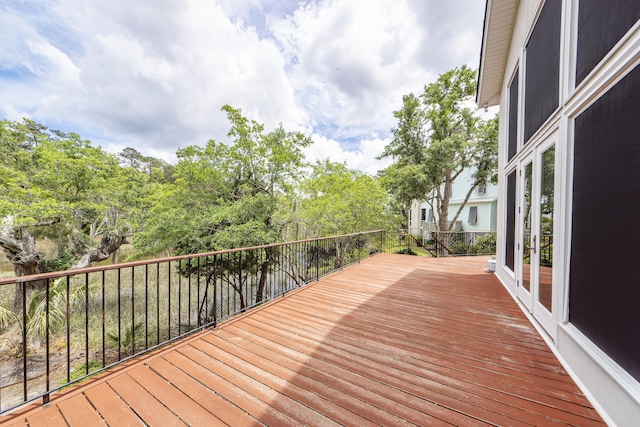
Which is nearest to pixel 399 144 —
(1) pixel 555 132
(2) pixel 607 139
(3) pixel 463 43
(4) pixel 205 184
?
(3) pixel 463 43

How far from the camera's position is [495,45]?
4707 mm

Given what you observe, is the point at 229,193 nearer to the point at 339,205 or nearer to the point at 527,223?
the point at 339,205

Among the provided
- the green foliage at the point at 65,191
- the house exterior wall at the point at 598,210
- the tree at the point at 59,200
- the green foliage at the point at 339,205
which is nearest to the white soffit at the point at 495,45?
the house exterior wall at the point at 598,210

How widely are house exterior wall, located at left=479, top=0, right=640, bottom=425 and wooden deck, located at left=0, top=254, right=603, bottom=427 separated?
30 centimetres

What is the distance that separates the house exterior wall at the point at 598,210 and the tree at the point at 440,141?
8.63m

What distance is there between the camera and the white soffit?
4129 mm

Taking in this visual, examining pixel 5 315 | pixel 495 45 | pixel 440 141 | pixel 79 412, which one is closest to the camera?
pixel 79 412

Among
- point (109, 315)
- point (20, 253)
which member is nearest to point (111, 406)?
point (109, 315)

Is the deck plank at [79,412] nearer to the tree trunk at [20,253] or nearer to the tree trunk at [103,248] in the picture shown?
the tree trunk at [20,253]

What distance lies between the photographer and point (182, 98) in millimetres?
9406

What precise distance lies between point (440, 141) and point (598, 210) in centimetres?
1053

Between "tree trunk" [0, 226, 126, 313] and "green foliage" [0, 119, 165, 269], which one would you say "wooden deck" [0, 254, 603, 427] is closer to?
"green foliage" [0, 119, 165, 269]

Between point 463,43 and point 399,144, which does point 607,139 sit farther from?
point 399,144

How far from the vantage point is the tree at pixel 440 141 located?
10.5 metres
